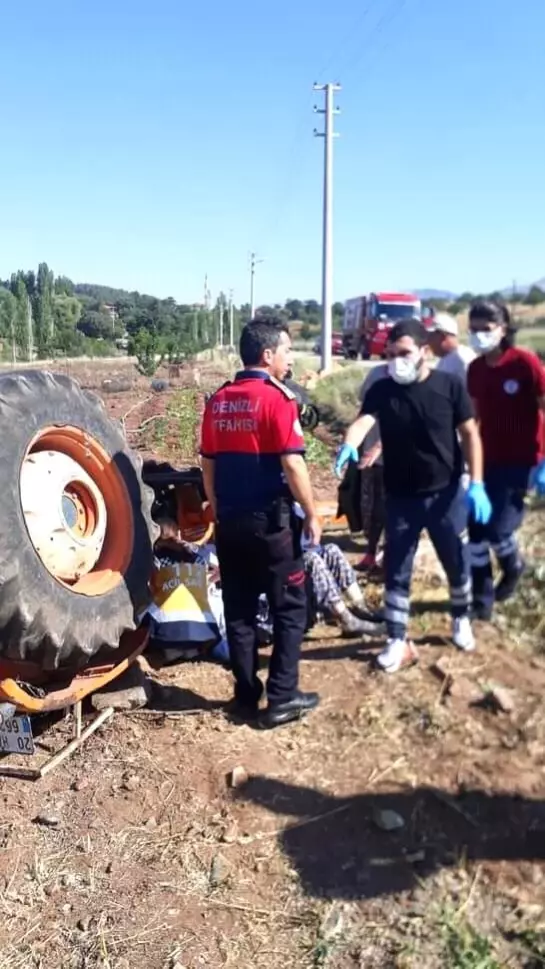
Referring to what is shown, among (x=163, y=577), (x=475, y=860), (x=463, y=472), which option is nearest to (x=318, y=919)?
(x=475, y=860)

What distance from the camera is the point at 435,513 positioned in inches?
188

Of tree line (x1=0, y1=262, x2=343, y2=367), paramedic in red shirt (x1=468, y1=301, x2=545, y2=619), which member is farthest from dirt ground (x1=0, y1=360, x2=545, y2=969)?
tree line (x1=0, y1=262, x2=343, y2=367)

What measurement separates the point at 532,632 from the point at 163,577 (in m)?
2.17

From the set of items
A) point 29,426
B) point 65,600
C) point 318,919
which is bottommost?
point 318,919

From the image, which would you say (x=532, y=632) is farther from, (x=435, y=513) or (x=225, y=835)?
(x=225, y=835)

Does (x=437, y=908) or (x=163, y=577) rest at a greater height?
(x=163, y=577)

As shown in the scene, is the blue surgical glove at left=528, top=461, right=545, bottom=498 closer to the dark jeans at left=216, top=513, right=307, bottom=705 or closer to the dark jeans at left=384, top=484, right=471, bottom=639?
the dark jeans at left=384, top=484, right=471, bottom=639

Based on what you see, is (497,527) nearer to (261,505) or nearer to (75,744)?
(261,505)

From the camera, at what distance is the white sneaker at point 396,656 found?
15.8ft

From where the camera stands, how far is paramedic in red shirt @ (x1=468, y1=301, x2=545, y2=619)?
5.25 m

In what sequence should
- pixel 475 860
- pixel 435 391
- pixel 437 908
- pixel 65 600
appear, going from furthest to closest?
pixel 435 391
pixel 65 600
pixel 475 860
pixel 437 908

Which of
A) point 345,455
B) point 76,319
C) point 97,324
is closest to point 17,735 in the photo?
point 345,455

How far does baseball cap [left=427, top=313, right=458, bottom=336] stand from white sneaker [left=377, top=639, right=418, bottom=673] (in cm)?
208

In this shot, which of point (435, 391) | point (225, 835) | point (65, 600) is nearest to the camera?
point (225, 835)
